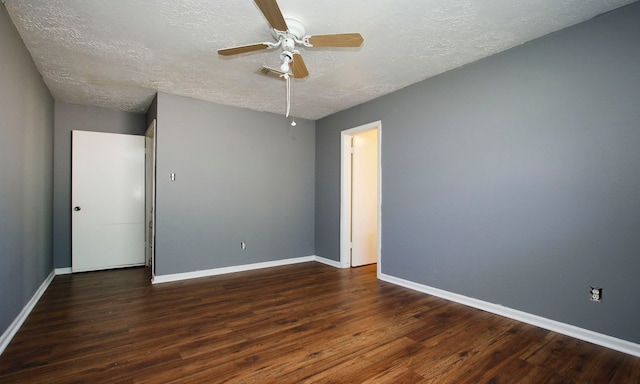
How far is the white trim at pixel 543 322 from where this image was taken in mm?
2164

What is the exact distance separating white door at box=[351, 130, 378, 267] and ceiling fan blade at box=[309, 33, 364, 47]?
9.03 feet

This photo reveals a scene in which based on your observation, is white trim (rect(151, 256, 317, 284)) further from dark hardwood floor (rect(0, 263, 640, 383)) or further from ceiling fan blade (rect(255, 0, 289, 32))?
ceiling fan blade (rect(255, 0, 289, 32))

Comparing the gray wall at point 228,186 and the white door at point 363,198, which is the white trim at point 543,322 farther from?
→ the gray wall at point 228,186

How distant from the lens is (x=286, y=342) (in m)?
2.30

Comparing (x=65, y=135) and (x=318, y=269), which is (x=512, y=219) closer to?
(x=318, y=269)

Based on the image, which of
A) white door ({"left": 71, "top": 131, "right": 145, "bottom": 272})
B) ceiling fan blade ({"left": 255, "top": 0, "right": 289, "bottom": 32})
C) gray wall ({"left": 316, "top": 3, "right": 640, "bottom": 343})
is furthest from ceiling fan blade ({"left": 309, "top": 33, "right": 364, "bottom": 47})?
white door ({"left": 71, "top": 131, "right": 145, "bottom": 272})

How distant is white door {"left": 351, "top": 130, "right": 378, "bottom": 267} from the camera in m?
4.87

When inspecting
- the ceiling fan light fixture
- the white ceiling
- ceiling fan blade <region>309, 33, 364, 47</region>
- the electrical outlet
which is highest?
the white ceiling

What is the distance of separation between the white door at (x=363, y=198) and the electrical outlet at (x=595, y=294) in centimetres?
→ 299

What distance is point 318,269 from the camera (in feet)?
15.3

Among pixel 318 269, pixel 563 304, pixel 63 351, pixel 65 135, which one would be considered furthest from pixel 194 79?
pixel 563 304

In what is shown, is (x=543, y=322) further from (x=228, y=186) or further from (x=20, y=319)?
(x=20, y=319)

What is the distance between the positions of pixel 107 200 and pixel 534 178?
5.61m

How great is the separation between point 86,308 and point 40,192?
1556mm
